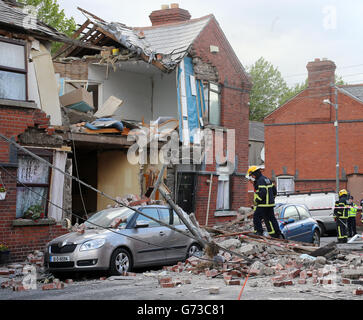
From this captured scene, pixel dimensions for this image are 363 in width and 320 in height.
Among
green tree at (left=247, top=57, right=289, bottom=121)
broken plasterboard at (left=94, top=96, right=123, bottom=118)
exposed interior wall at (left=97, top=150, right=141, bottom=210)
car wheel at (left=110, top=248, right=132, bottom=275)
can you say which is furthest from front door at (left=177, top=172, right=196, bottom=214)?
green tree at (left=247, top=57, right=289, bottom=121)

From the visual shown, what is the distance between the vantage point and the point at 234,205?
22859 mm

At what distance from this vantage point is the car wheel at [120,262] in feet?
36.7

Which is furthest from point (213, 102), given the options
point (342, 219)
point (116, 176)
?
point (342, 219)

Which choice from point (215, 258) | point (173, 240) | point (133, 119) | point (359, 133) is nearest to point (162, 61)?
point (133, 119)

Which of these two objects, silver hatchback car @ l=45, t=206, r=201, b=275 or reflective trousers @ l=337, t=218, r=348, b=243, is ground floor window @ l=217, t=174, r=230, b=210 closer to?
reflective trousers @ l=337, t=218, r=348, b=243

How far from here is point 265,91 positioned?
204 feet

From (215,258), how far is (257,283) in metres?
1.58

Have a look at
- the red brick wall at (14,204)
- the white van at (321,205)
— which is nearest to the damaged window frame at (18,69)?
the red brick wall at (14,204)

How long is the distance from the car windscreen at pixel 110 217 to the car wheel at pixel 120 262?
26.5 inches

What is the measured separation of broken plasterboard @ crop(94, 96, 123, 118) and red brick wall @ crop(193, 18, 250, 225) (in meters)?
3.86

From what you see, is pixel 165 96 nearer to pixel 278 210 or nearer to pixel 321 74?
pixel 278 210

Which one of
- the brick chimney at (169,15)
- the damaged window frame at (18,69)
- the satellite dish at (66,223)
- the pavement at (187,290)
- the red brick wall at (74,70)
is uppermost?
the brick chimney at (169,15)

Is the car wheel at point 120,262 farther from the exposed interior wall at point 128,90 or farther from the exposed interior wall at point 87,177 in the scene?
the exposed interior wall at point 128,90

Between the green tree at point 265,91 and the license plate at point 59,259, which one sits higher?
the green tree at point 265,91
